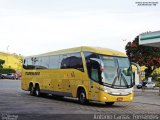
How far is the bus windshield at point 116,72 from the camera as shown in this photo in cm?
2172

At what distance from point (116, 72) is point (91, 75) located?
1328 mm

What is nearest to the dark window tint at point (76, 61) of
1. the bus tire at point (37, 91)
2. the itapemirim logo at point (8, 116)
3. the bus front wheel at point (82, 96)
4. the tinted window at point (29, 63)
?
the bus front wheel at point (82, 96)

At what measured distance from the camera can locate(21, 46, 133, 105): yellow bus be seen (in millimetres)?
21672

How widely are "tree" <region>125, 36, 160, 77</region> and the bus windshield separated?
45539mm

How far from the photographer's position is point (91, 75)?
22297 millimetres

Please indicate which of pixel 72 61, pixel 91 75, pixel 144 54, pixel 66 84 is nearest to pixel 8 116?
pixel 91 75

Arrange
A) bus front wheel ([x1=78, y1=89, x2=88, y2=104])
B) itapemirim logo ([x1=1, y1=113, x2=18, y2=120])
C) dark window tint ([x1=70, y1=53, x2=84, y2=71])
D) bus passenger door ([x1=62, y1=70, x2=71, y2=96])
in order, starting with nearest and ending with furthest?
itapemirim logo ([x1=1, y1=113, x2=18, y2=120]), bus front wheel ([x1=78, y1=89, x2=88, y2=104]), dark window tint ([x1=70, y1=53, x2=84, y2=71]), bus passenger door ([x1=62, y1=70, x2=71, y2=96])

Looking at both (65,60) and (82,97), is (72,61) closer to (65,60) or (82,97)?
(65,60)

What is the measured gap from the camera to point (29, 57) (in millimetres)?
32062

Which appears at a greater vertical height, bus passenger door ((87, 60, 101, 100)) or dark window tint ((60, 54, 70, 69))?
dark window tint ((60, 54, 70, 69))

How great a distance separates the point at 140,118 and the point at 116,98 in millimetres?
5731

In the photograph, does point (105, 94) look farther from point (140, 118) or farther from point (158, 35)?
point (158, 35)

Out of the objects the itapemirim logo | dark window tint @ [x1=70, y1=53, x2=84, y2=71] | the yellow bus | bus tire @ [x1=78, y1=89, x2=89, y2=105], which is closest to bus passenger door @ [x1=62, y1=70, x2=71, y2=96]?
the yellow bus

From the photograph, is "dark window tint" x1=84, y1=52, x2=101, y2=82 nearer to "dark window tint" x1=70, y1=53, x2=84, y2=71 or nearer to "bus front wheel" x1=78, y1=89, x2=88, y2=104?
"dark window tint" x1=70, y1=53, x2=84, y2=71
